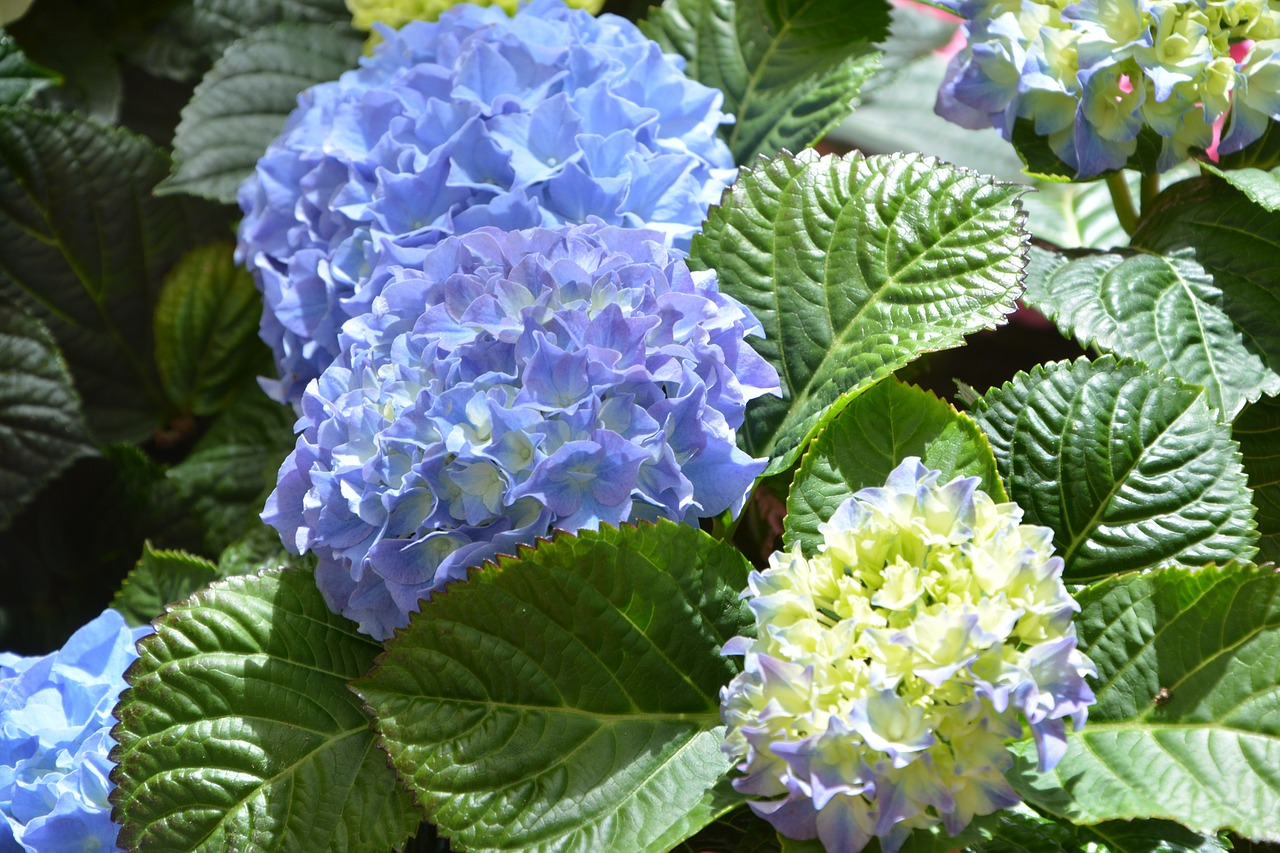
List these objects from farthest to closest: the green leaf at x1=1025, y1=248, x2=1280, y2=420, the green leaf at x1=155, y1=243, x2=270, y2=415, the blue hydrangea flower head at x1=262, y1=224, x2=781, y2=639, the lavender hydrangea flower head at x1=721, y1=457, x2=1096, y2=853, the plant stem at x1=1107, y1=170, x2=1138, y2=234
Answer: the green leaf at x1=155, y1=243, x2=270, y2=415, the plant stem at x1=1107, y1=170, x2=1138, y2=234, the green leaf at x1=1025, y1=248, x2=1280, y2=420, the blue hydrangea flower head at x1=262, y1=224, x2=781, y2=639, the lavender hydrangea flower head at x1=721, y1=457, x2=1096, y2=853

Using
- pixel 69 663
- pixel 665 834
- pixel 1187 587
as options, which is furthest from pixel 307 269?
pixel 1187 587

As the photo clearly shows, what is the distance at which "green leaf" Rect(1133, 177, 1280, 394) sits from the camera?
2.24 ft

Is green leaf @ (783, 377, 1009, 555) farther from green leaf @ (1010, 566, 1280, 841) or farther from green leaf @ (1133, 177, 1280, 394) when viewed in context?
green leaf @ (1133, 177, 1280, 394)

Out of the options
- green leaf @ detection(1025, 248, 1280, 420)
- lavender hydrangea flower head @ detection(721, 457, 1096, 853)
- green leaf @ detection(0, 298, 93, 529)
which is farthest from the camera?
green leaf @ detection(0, 298, 93, 529)

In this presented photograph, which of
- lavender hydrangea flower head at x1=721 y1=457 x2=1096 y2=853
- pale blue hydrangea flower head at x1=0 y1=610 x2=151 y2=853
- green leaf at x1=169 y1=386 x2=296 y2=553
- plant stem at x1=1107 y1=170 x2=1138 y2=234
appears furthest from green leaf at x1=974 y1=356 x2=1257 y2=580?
green leaf at x1=169 y1=386 x2=296 y2=553

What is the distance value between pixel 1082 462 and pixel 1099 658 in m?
Result: 0.10

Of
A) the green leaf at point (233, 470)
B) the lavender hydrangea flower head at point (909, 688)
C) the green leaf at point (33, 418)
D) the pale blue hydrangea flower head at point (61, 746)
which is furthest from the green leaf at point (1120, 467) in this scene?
the green leaf at point (33, 418)

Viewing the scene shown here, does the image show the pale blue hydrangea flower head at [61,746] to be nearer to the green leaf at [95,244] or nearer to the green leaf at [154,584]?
the green leaf at [154,584]

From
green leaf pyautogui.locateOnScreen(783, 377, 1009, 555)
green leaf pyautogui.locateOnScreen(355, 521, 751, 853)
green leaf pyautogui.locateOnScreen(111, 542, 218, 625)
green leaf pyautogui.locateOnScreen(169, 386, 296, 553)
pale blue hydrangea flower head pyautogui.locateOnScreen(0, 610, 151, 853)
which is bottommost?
green leaf pyautogui.locateOnScreen(169, 386, 296, 553)

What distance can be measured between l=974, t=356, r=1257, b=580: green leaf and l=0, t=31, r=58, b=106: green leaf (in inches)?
32.6

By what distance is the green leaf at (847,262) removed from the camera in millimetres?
602

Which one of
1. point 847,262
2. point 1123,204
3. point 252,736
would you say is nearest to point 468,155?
point 847,262

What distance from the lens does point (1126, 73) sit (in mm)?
678

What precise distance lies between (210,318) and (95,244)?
0.41 ft
